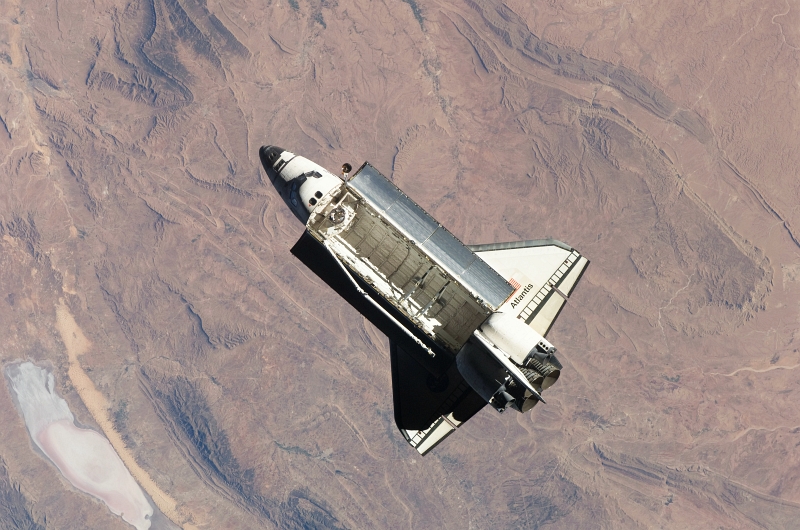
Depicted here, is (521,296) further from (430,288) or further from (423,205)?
(423,205)

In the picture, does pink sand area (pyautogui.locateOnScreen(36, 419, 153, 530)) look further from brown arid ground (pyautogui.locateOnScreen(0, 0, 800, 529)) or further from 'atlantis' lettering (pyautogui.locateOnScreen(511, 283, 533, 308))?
'atlantis' lettering (pyautogui.locateOnScreen(511, 283, 533, 308))

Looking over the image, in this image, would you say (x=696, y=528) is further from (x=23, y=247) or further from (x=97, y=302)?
(x=23, y=247)

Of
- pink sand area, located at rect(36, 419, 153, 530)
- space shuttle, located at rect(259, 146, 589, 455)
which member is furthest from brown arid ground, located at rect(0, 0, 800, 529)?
space shuttle, located at rect(259, 146, 589, 455)

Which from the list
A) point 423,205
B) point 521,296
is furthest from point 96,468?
point 521,296

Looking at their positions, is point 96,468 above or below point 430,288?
below

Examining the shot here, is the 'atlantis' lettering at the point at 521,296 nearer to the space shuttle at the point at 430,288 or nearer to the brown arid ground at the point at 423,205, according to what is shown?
the space shuttle at the point at 430,288

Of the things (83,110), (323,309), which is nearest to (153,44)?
(83,110)

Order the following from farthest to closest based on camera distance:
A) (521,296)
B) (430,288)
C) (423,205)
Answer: (423,205)
(521,296)
(430,288)
